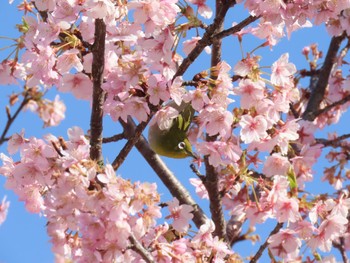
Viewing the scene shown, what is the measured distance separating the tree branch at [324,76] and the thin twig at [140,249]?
8.90ft

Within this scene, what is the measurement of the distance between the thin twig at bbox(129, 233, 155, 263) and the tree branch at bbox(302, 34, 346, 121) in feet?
8.90

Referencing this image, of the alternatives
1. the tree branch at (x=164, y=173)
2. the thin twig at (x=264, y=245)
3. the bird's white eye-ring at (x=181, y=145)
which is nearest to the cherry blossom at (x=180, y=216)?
the bird's white eye-ring at (x=181, y=145)

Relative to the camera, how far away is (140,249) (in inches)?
107

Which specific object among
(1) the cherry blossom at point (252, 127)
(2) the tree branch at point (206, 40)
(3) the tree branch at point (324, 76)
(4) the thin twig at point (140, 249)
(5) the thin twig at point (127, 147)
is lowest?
(4) the thin twig at point (140, 249)

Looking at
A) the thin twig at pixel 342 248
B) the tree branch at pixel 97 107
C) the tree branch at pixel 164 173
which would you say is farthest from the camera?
the thin twig at pixel 342 248

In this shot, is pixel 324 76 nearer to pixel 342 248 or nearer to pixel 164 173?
pixel 342 248

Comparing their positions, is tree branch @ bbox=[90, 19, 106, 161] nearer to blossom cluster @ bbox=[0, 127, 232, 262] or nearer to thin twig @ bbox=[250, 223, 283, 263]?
blossom cluster @ bbox=[0, 127, 232, 262]

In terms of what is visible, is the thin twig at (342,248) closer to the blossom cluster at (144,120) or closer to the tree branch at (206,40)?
the blossom cluster at (144,120)

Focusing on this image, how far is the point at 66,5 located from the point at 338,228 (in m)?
1.66

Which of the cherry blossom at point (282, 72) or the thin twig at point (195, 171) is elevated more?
the cherry blossom at point (282, 72)

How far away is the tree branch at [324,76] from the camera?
17.0 feet

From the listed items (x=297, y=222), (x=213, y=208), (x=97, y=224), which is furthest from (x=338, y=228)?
(x=97, y=224)

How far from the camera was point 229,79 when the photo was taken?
2.93 m

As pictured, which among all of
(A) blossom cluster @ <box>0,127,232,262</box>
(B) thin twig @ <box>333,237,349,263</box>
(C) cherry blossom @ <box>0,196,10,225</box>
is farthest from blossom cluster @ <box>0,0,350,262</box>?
(C) cherry blossom @ <box>0,196,10,225</box>
